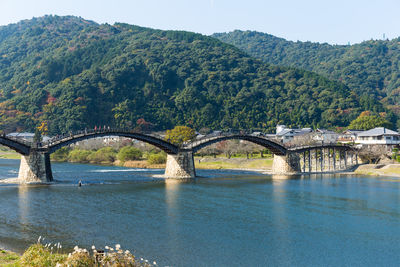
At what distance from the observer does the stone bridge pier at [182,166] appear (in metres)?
58.4

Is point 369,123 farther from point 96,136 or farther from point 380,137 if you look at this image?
point 96,136

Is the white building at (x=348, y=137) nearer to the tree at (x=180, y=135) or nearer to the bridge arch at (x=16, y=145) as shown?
the tree at (x=180, y=135)

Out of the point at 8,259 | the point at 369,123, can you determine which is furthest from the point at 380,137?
the point at 8,259

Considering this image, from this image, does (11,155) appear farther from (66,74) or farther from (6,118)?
(66,74)

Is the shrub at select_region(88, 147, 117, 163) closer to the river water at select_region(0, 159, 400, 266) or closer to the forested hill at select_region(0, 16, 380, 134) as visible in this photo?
the forested hill at select_region(0, 16, 380, 134)

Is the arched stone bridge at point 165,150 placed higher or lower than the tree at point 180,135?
lower

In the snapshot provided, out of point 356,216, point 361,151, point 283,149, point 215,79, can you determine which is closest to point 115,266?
point 356,216

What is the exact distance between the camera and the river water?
2295cm

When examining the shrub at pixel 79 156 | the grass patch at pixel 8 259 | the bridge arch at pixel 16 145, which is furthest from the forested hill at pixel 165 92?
the grass patch at pixel 8 259

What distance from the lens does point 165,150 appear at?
→ 5991 cm

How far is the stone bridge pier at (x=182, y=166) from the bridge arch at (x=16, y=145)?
1974 cm

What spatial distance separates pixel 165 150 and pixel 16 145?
20598 millimetres

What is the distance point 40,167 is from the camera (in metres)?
47.3

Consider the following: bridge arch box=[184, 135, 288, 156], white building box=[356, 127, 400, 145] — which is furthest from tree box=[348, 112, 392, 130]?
bridge arch box=[184, 135, 288, 156]
